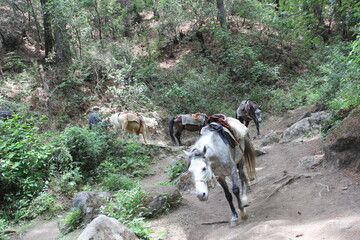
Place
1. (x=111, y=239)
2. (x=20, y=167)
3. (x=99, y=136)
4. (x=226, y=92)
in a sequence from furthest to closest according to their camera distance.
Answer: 1. (x=226, y=92)
2. (x=99, y=136)
3. (x=20, y=167)
4. (x=111, y=239)

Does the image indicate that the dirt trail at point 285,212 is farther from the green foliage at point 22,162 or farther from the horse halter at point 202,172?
the green foliage at point 22,162

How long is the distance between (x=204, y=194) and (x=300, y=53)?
22191mm

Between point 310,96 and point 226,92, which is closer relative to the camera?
point 310,96

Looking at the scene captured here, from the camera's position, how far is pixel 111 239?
3.24m

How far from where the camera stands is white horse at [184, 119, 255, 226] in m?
3.72

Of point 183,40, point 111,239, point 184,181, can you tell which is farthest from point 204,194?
point 183,40

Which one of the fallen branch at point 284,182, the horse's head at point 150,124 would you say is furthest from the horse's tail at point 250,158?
the horse's head at point 150,124

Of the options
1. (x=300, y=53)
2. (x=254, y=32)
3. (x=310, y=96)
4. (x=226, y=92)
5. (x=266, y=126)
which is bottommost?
(x=266, y=126)

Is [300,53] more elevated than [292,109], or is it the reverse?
[300,53]

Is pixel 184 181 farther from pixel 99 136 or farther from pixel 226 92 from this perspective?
pixel 226 92

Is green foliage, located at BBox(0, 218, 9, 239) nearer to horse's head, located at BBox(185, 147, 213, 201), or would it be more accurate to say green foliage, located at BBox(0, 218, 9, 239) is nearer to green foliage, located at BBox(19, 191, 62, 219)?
green foliage, located at BBox(19, 191, 62, 219)

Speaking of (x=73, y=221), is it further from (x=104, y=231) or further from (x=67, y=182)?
(x=67, y=182)

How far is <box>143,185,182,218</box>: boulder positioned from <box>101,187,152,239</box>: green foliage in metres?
0.22

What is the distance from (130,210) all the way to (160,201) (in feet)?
2.70
